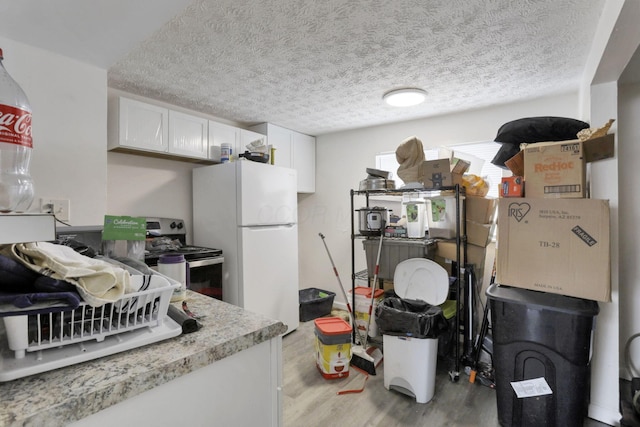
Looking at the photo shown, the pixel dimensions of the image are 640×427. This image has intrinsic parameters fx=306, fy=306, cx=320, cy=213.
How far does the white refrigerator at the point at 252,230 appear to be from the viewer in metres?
2.58

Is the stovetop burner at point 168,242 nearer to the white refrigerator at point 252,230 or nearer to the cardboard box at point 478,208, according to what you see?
the white refrigerator at point 252,230

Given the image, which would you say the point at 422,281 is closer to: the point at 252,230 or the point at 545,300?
the point at 545,300

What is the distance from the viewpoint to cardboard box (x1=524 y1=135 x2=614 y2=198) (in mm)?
1622

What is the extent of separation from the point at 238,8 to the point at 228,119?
6.13 ft

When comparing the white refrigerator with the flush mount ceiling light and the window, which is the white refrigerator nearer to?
the flush mount ceiling light

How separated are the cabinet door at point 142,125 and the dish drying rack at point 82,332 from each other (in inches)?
80.5

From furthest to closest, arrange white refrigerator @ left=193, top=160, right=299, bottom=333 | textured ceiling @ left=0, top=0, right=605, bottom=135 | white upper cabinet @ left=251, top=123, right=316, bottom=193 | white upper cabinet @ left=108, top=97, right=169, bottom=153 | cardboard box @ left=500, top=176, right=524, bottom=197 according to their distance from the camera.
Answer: white upper cabinet @ left=251, top=123, right=316, bottom=193, white refrigerator @ left=193, top=160, right=299, bottom=333, white upper cabinet @ left=108, top=97, right=169, bottom=153, cardboard box @ left=500, top=176, right=524, bottom=197, textured ceiling @ left=0, top=0, right=605, bottom=135

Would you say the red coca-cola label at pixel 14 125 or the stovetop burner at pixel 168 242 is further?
the stovetop burner at pixel 168 242

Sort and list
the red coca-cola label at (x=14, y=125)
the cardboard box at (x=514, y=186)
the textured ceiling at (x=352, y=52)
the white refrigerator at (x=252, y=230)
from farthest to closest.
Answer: the white refrigerator at (x=252, y=230), the cardboard box at (x=514, y=186), the textured ceiling at (x=352, y=52), the red coca-cola label at (x=14, y=125)

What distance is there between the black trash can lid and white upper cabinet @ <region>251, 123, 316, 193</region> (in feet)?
8.04

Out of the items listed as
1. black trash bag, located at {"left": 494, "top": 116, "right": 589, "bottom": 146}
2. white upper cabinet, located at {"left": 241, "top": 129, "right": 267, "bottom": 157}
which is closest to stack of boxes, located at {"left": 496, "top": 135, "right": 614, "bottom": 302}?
black trash bag, located at {"left": 494, "top": 116, "right": 589, "bottom": 146}

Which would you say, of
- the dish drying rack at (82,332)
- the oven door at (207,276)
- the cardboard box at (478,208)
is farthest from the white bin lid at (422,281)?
the dish drying rack at (82,332)

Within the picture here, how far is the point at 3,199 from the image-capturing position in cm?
74

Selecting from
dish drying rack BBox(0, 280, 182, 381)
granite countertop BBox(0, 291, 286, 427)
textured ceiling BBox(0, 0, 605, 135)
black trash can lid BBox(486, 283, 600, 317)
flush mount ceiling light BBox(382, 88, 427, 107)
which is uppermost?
textured ceiling BBox(0, 0, 605, 135)
